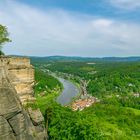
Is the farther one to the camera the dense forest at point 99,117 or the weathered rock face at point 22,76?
the dense forest at point 99,117

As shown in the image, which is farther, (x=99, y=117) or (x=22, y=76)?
(x=99, y=117)

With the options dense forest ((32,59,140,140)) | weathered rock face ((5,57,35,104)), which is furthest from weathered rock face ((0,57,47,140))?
dense forest ((32,59,140,140))

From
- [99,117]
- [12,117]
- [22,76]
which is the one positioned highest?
[22,76]

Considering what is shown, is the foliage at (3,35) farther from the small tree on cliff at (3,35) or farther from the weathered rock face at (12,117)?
the weathered rock face at (12,117)

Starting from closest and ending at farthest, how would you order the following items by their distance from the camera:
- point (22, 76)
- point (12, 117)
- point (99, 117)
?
point (12, 117)
point (22, 76)
point (99, 117)

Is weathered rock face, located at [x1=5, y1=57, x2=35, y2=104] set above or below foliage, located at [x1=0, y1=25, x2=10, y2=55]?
below

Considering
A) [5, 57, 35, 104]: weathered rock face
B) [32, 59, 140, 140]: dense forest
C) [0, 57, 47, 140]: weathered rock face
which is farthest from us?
[32, 59, 140, 140]: dense forest

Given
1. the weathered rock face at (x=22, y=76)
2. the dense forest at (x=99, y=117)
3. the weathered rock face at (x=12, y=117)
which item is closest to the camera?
the weathered rock face at (x=12, y=117)

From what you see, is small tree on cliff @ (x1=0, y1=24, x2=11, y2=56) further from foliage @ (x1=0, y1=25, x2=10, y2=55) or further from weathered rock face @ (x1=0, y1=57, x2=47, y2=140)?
weathered rock face @ (x1=0, y1=57, x2=47, y2=140)

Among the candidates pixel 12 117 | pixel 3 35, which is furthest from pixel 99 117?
pixel 12 117

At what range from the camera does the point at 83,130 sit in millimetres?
35312

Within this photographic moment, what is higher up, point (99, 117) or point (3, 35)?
point (3, 35)

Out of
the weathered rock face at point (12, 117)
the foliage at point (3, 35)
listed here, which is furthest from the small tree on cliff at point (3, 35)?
the weathered rock face at point (12, 117)

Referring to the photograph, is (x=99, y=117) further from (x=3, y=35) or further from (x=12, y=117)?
(x=12, y=117)
